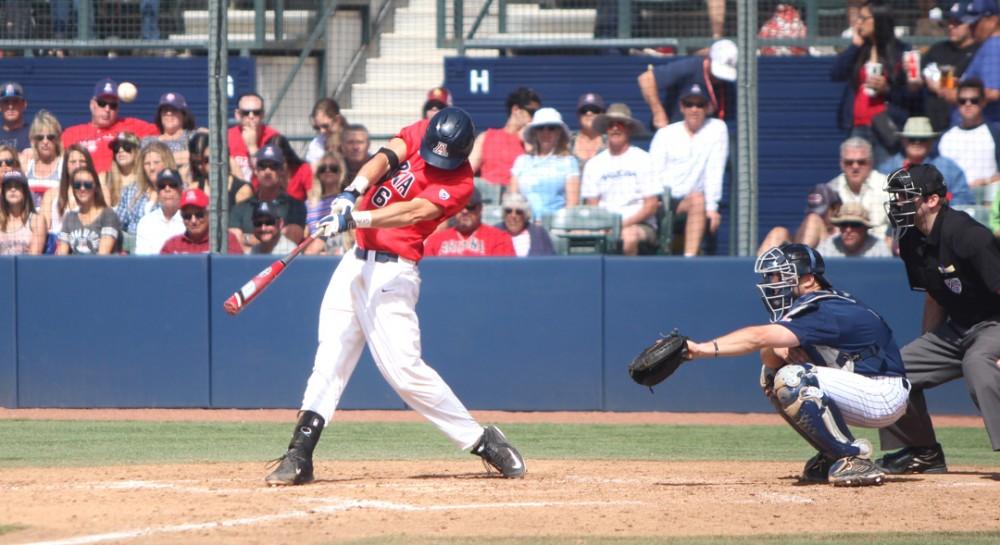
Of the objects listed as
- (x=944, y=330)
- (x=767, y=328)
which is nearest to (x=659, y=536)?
(x=767, y=328)

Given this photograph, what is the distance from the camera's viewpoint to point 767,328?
615cm

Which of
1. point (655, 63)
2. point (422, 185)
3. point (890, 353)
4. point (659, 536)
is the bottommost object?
point (659, 536)

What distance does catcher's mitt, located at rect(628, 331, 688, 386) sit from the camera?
5.98 m

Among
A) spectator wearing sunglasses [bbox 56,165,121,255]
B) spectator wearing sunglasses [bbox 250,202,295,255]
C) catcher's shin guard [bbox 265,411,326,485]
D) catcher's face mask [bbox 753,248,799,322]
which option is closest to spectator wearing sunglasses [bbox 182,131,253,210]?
spectator wearing sunglasses [bbox 250,202,295,255]

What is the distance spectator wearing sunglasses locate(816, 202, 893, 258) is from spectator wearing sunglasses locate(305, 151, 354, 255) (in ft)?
12.3

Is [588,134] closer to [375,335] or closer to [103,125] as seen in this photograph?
[103,125]

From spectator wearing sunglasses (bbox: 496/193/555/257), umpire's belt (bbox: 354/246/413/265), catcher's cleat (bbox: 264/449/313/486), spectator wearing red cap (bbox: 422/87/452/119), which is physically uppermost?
spectator wearing red cap (bbox: 422/87/452/119)

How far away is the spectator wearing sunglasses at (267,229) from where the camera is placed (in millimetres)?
10703

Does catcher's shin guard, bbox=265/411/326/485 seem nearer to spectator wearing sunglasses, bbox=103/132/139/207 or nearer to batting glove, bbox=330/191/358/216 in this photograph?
batting glove, bbox=330/191/358/216

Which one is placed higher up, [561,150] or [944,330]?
[561,150]

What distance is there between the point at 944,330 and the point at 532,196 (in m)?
4.37

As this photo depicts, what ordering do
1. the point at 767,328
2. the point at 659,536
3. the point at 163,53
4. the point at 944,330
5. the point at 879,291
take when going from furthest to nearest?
1. the point at 163,53
2. the point at 879,291
3. the point at 944,330
4. the point at 767,328
5. the point at 659,536

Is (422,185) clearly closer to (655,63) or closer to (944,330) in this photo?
(944,330)

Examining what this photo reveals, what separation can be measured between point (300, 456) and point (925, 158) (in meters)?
6.26
